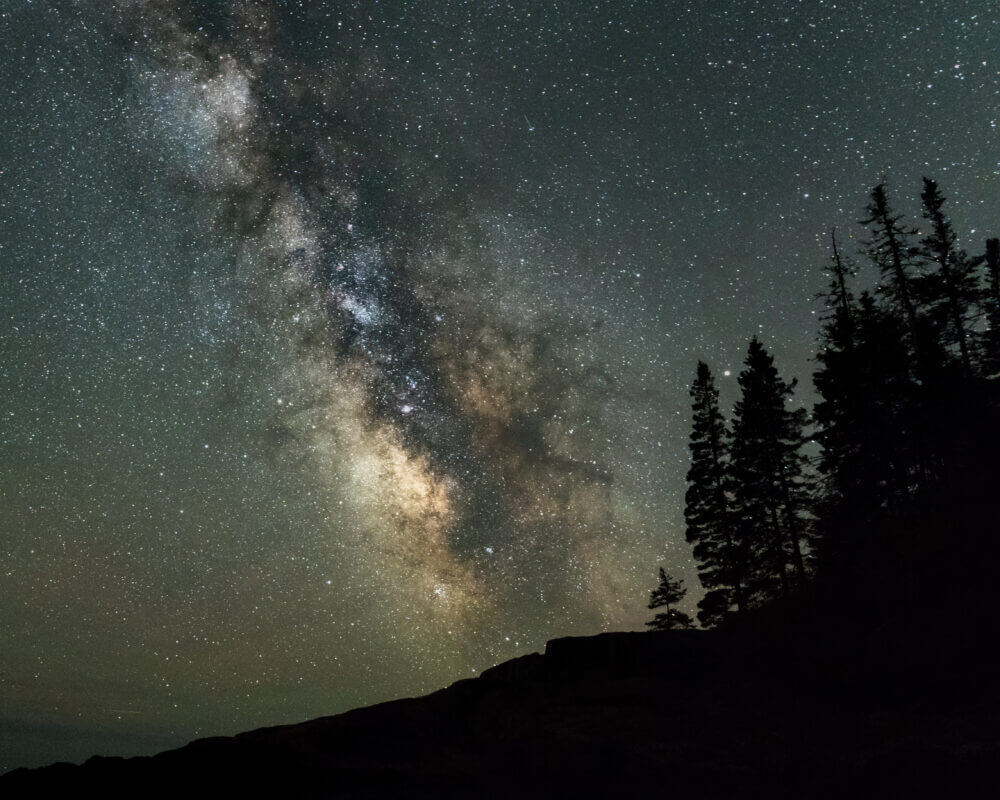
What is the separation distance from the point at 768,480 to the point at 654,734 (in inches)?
690

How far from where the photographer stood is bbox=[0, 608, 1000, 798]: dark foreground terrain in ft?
53.8

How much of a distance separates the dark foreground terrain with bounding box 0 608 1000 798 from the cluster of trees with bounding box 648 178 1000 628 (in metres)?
6.07

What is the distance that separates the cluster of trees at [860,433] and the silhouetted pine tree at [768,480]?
0.07m

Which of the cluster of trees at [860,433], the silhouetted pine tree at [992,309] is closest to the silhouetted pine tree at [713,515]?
the cluster of trees at [860,433]

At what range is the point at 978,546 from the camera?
21.8m

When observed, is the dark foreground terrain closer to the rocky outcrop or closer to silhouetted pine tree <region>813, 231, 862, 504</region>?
the rocky outcrop

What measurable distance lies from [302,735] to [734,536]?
22.8 meters

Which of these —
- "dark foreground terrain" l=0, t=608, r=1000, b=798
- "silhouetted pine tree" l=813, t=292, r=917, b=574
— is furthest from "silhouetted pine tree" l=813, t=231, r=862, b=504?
"dark foreground terrain" l=0, t=608, r=1000, b=798

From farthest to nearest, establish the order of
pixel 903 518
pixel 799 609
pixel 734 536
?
pixel 734 536 → pixel 903 518 → pixel 799 609

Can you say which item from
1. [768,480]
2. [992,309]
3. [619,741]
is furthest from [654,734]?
[992,309]

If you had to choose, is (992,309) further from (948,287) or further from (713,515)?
(713,515)

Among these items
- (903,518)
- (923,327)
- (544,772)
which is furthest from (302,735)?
(923,327)

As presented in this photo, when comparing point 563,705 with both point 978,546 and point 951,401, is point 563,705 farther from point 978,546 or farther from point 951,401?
point 951,401

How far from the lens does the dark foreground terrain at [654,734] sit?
53.8 feet
